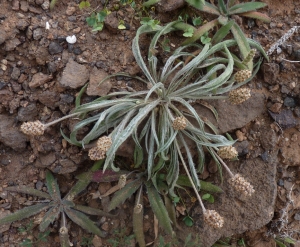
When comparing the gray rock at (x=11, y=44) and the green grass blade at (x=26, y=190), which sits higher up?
the gray rock at (x=11, y=44)

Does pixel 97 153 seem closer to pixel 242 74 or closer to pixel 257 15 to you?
pixel 242 74

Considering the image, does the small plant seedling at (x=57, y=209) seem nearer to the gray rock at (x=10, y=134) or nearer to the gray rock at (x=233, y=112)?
the gray rock at (x=10, y=134)

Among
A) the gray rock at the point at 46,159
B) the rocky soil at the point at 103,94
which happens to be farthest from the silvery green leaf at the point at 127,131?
the gray rock at the point at 46,159

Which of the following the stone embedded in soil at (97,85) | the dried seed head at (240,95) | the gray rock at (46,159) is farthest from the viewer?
the gray rock at (46,159)

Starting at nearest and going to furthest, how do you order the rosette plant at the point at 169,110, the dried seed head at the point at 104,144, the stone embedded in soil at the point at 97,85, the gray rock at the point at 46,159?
the dried seed head at the point at 104,144 < the rosette plant at the point at 169,110 < the stone embedded in soil at the point at 97,85 < the gray rock at the point at 46,159

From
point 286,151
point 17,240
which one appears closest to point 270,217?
point 286,151

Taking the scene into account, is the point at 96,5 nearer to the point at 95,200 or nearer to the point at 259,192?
the point at 95,200

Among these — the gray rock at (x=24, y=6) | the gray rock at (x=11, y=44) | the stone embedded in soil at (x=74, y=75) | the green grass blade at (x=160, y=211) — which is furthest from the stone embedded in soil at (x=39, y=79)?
the green grass blade at (x=160, y=211)

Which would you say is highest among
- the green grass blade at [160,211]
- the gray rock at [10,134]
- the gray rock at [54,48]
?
the gray rock at [54,48]

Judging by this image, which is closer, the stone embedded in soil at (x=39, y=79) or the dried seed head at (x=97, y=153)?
the dried seed head at (x=97, y=153)
